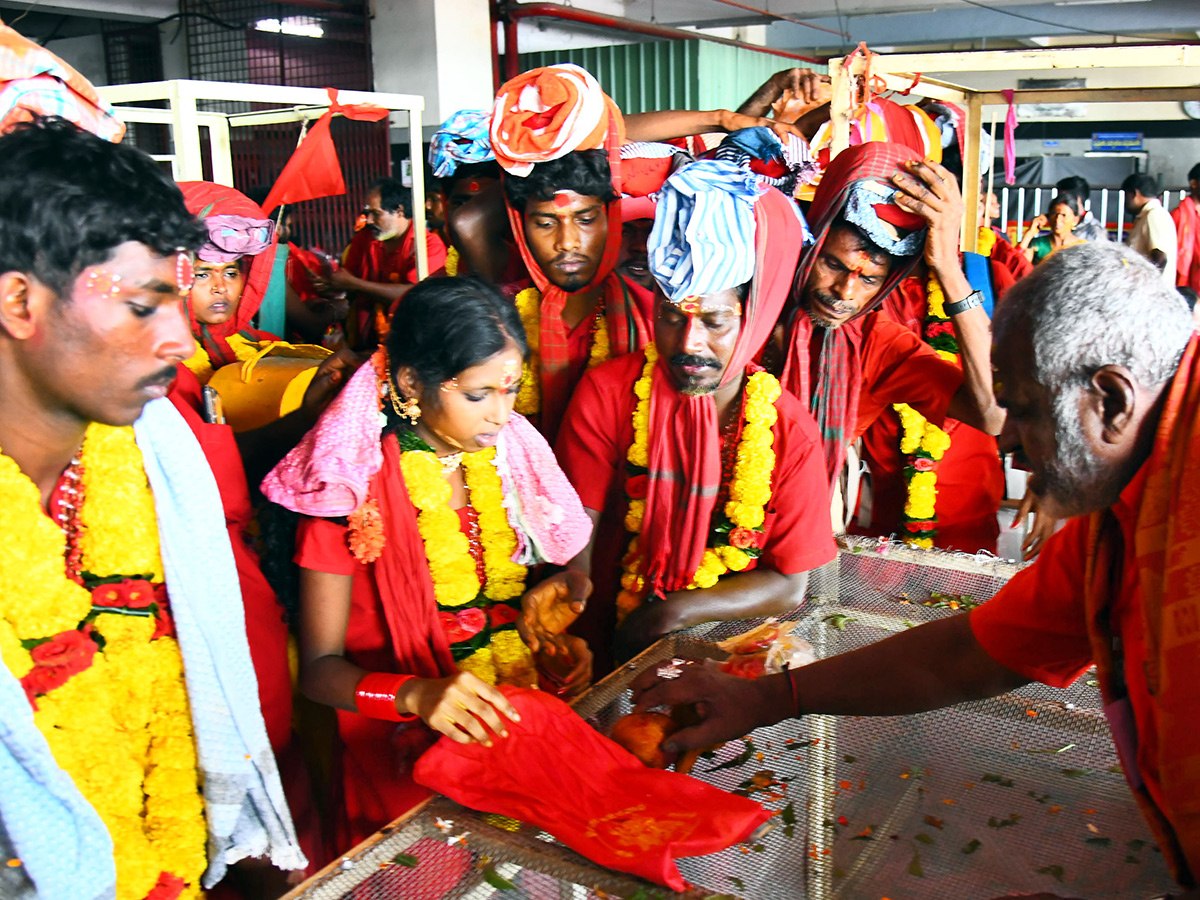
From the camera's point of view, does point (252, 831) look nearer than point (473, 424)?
Yes

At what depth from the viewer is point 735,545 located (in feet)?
8.52

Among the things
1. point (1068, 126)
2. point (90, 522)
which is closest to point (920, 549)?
point (90, 522)

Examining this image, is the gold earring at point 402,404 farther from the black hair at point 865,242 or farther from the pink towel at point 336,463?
the black hair at point 865,242

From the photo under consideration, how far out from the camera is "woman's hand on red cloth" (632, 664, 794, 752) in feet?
6.10

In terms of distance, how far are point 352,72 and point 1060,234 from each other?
21.7 feet

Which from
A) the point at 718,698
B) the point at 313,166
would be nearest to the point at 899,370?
the point at 718,698

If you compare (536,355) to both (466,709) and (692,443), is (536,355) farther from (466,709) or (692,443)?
(466,709)

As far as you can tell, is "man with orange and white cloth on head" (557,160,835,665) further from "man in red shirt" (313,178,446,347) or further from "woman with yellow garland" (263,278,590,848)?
"man in red shirt" (313,178,446,347)

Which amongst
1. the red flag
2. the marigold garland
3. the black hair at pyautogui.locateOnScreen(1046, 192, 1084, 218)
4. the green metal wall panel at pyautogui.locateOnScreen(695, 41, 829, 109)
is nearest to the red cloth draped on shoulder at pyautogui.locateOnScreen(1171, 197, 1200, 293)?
the black hair at pyautogui.locateOnScreen(1046, 192, 1084, 218)

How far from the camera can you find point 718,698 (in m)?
1.91

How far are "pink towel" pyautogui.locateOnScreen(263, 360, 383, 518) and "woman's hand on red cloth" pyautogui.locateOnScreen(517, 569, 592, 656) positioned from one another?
1.56 feet

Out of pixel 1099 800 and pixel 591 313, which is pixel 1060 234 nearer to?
pixel 591 313

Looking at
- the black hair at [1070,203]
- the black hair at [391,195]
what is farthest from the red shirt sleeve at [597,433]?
the black hair at [1070,203]

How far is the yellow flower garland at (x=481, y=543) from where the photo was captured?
2289mm
